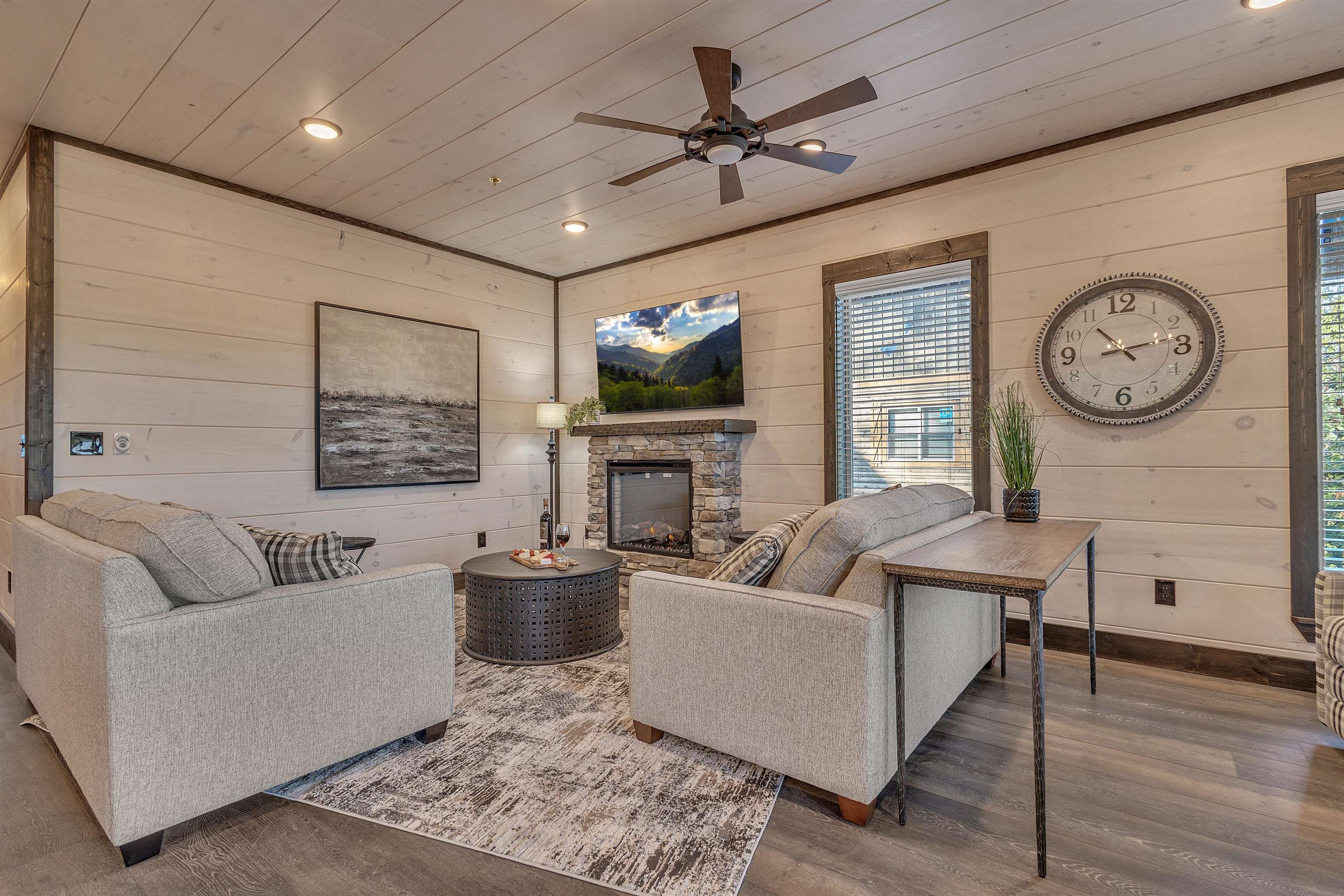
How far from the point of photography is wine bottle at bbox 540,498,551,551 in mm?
4270

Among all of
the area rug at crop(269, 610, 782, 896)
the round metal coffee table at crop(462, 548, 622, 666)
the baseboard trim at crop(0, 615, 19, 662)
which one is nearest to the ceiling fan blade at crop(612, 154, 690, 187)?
the round metal coffee table at crop(462, 548, 622, 666)

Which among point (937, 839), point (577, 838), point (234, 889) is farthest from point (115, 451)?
point (937, 839)

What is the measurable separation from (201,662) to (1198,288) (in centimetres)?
408

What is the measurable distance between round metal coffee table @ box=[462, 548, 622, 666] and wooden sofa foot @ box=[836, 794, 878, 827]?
1641 millimetres

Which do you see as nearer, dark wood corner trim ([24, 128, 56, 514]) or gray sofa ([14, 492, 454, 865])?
gray sofa ([14, 492, 454, 865])

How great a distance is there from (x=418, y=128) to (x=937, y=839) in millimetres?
3520

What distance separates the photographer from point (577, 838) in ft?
5.62

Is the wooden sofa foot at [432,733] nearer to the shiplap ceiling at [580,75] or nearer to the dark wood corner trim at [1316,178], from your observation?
the shiplap ceiling at [580,75]

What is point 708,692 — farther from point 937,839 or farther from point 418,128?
point 418,128

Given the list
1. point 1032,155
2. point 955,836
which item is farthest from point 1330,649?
point 1032,155

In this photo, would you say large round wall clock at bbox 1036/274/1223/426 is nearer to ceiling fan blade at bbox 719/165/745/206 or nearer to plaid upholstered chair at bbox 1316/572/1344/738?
plaid upholstered chair at bbox 1316/572/1344/738

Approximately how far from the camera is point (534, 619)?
3072 mm

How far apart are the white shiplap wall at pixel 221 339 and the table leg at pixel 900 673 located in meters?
3.59

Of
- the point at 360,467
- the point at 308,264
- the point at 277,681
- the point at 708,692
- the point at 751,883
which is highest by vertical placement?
the point at 308,264
